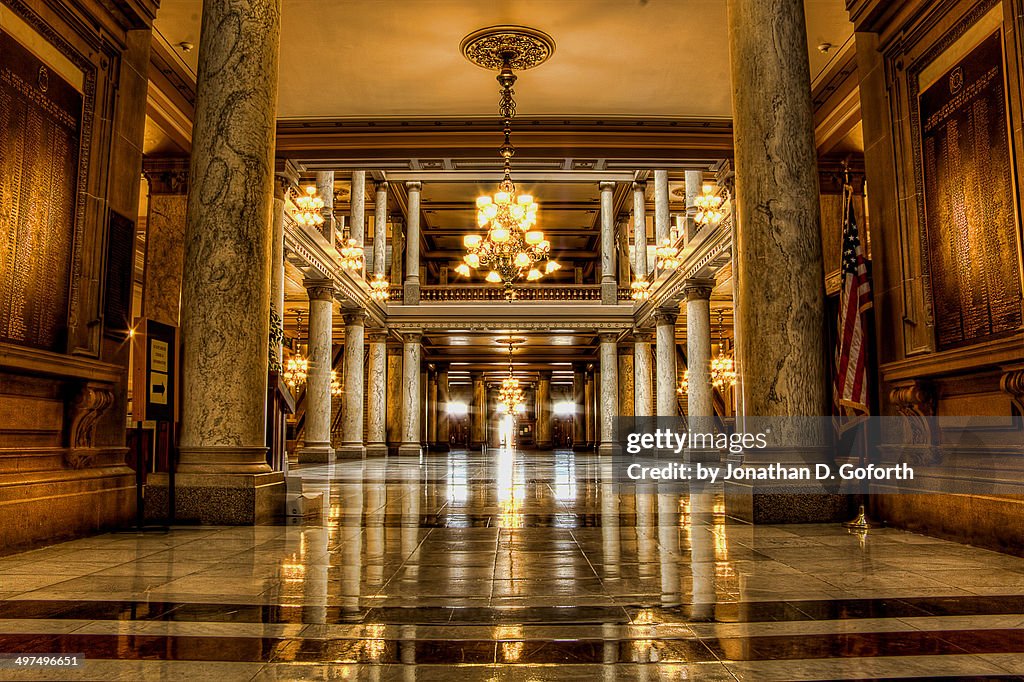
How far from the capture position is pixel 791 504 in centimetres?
544

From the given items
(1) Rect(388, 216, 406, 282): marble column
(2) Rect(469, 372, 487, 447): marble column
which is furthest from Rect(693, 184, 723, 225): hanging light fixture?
(2) Rect(469, 372, 487, 447): marble column

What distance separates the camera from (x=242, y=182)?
5.73m

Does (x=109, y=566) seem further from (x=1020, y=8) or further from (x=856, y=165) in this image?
(x=856, y=165)

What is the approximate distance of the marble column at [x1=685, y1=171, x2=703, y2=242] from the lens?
16719mm

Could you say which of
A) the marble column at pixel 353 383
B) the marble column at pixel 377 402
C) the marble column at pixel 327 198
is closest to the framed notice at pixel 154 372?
the marble column at pixel 327 198

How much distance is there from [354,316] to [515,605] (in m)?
18.1

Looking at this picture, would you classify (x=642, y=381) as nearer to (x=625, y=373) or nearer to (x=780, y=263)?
(x=625, y=373)

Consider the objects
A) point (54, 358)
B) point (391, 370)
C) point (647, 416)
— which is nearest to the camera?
point (54, 358)

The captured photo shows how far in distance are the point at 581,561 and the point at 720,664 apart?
184 centimetres

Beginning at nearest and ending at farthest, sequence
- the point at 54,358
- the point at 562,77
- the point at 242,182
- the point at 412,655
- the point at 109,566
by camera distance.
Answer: the point at 412,655
the point at 109,566
the point at 54,358
the point at 242,182
the point at 562,77

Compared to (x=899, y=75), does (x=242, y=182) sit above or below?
below

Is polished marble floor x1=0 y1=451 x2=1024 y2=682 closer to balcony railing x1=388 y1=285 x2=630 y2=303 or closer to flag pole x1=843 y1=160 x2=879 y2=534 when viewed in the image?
flag pole x1=843 y1=160 x2=879 y2=534

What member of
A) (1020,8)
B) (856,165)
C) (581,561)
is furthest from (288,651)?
(856,165)

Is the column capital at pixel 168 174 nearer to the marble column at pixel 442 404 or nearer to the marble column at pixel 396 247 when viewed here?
the marble column at pixel 396 247
